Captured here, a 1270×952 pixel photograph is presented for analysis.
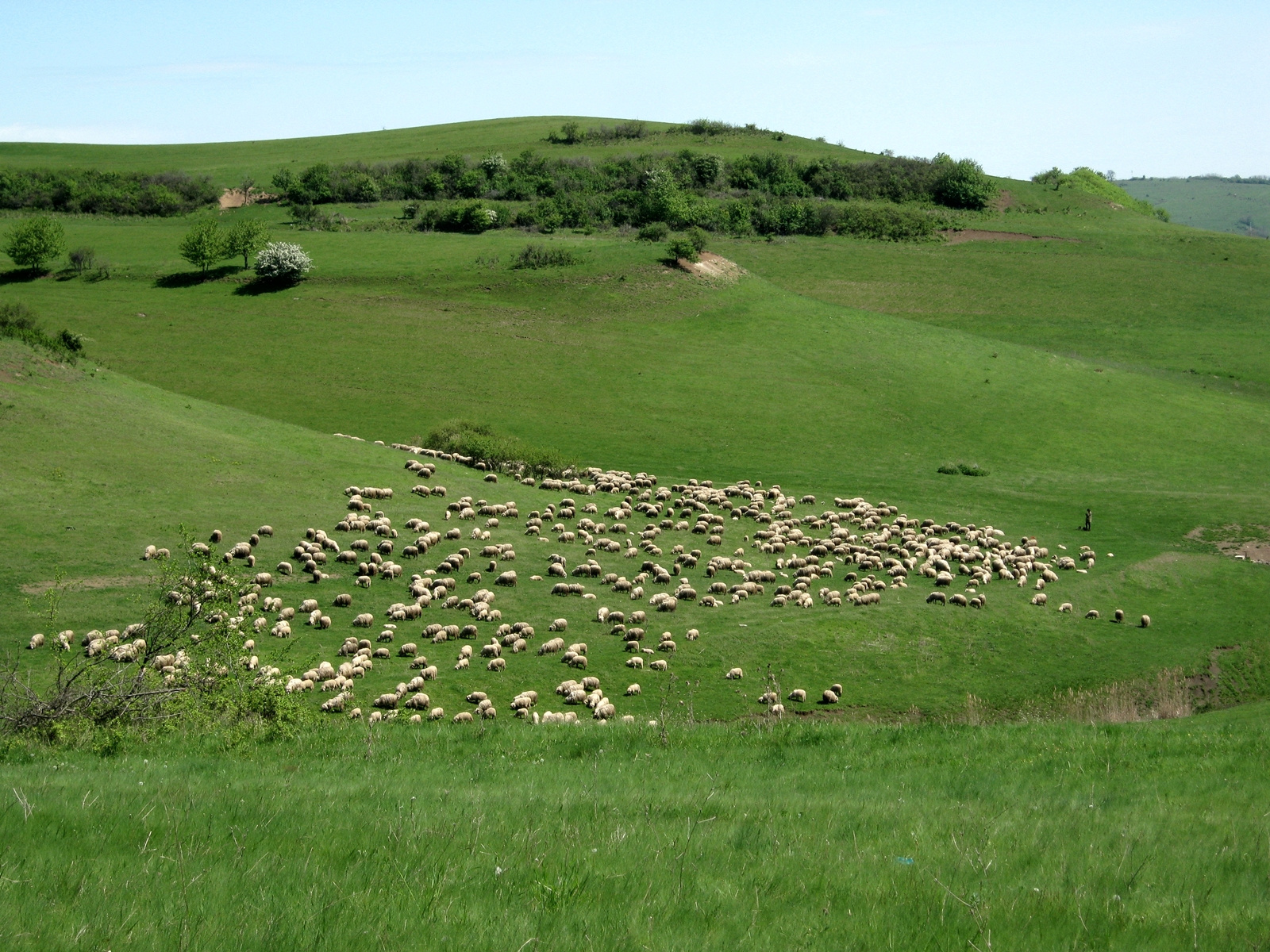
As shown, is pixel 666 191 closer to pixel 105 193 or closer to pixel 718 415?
pixel 718 415

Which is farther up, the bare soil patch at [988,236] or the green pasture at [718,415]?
the bare soil patch at [988,236]

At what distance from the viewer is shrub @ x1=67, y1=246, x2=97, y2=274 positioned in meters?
77.4

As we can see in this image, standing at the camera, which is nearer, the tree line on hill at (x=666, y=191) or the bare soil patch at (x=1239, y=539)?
the bare soil patch at (x=1239, y=539)

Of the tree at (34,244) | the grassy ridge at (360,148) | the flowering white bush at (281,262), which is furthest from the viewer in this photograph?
the grassy ridge at (360,148)

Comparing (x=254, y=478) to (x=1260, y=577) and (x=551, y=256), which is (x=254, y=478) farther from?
(x=551, y=256)

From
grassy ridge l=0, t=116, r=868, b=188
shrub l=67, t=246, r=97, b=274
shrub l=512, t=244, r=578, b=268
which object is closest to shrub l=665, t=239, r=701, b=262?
shrub l=512, t=244, r=578, b=268

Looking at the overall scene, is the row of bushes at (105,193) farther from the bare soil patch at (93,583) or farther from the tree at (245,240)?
the bare soil patch at (93,583)

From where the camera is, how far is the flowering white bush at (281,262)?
245ft

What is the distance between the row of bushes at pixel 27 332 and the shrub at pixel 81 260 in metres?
29.0

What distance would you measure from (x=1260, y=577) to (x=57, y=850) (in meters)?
39.2

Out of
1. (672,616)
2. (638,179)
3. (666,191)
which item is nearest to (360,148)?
(638,179)

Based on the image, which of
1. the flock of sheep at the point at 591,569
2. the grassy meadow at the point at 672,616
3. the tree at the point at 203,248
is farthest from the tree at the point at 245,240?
the flock of sheep at the point at 591,569

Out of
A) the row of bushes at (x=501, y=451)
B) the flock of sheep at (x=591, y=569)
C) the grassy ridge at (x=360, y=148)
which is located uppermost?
the grassy ridge at (x=360, y=148)

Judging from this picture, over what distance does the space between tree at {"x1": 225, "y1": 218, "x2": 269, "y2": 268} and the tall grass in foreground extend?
7141 centimetres
